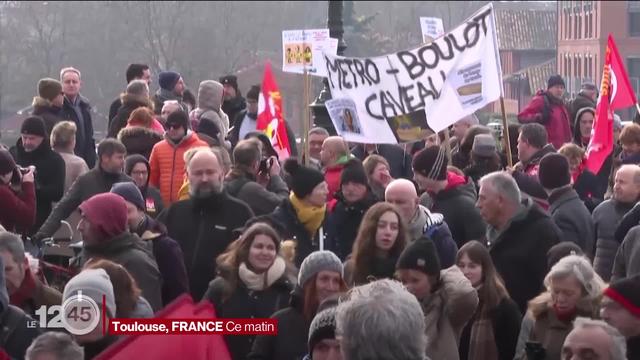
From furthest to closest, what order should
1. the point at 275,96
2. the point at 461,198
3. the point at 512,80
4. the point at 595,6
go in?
1. the point at 595,6
2. the point at 512,80
3. the point at 275,96
4. the point at 461,198

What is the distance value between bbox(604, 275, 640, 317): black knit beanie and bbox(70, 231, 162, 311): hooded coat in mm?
2365

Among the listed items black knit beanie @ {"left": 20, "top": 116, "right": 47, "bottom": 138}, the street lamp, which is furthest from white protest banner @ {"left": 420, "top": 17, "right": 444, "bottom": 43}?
black knit beanie @ {"left": 20, "top": 116, "right": 47, "bottom": 138}

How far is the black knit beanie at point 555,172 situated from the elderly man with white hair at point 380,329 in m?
4.86

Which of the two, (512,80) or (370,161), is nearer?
(370,161)

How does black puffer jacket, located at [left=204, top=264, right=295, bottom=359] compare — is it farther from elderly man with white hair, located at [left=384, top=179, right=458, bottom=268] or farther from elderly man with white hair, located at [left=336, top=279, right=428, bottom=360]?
elderly man with white hair, located at [left=336, top=279, right=428, bottom=360]

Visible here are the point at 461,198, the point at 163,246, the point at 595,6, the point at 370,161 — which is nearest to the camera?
the point at 163,246

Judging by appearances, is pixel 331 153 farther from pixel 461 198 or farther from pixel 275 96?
pixel 275 96

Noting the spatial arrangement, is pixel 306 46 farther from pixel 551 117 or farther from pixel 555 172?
pixel 555 172

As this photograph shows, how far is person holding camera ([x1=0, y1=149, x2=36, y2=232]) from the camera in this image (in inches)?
375

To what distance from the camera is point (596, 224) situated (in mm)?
9906

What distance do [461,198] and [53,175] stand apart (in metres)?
3.04

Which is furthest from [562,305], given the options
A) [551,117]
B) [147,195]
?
[551,117]

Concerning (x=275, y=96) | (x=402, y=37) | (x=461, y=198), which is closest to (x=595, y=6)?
(x=402, y=37)

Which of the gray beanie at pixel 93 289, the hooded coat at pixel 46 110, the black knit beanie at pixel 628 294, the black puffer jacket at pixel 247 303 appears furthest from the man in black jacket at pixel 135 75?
the black knit beanie at pixel 628 294
